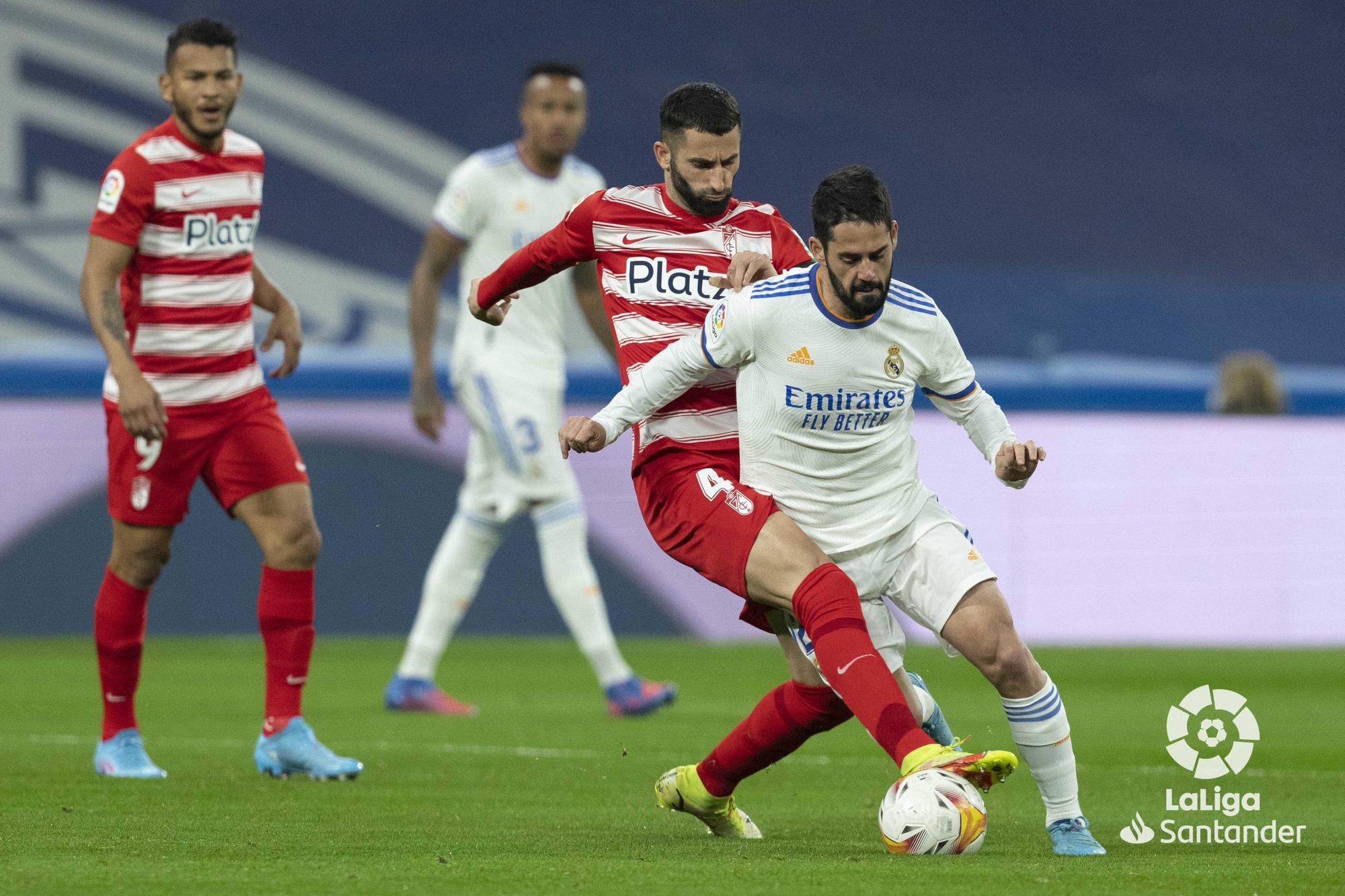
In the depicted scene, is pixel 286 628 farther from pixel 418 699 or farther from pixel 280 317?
pixel 418 699

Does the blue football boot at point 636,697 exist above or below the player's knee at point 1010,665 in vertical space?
below

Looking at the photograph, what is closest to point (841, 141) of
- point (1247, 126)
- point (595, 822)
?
point (1247, 126)

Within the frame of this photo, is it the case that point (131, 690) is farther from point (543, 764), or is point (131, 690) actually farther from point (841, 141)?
point (841, 141)

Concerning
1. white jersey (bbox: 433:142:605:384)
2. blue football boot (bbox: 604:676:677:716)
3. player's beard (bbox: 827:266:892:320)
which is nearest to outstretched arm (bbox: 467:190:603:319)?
player's beard (bbox: 827:266:892:320)

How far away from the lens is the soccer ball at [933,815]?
3.85 metres

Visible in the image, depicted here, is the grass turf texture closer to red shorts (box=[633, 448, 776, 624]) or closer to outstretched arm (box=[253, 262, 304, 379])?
red shorts (box=[633, 448, 776, 624])

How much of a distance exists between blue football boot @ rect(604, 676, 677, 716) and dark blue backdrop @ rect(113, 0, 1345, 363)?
826 centimetres

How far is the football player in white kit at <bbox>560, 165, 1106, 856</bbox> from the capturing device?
4.15 metres

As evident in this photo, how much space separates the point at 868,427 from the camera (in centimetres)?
435

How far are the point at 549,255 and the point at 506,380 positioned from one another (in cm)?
316

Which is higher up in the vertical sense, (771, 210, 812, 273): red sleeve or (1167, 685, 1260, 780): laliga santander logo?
(771, 210, 812, 273): red sleeve

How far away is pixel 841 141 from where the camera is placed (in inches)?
625

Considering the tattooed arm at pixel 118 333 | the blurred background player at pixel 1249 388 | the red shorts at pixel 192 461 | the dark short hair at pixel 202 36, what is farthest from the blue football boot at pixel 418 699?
the blurred background player at pixel 1249 388

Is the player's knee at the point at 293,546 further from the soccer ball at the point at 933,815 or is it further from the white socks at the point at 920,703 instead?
the soccer ball at the point at 933,815
